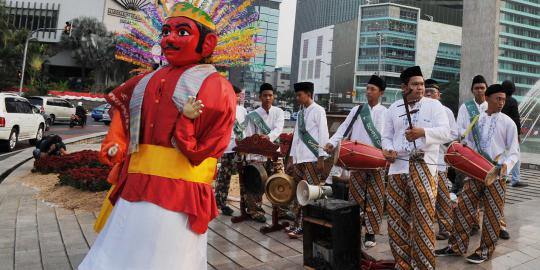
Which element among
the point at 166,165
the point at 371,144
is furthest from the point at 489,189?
the point at 166,165

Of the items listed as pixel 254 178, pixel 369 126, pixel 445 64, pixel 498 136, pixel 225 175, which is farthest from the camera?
pixel 445 64

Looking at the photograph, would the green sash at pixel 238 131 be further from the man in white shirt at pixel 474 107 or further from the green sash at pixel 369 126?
the man in white shirt at pixel 474 107

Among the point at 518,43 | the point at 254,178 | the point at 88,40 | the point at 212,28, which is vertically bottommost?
the point at 254,178

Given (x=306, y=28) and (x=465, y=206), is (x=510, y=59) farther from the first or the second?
(x=306, y=28)

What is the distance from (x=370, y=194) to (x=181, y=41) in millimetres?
3174

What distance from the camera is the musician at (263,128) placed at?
19.3 feet

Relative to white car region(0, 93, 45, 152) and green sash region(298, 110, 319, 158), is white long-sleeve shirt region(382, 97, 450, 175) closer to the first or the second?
green sash region(298, 110, 319, 158)

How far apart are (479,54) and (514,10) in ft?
10.8

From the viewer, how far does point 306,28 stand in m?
144

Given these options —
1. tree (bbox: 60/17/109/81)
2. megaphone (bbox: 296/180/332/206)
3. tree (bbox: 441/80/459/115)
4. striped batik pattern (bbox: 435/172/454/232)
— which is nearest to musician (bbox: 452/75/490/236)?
striped batik pattern (bbox: 435/172/454/232)

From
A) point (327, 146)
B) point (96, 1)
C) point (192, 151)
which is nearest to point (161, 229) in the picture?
point (192, 151)

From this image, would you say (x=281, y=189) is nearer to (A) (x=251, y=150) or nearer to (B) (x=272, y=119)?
(A) (x=251, y=150)

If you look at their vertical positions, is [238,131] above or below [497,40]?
below

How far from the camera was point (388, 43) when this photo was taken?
76.8 meters
